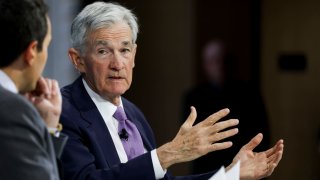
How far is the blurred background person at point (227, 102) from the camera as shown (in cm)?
382

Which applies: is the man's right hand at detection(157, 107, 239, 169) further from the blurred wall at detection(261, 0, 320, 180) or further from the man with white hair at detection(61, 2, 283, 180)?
the blurred wall at detection(261, 0, 320, 180)

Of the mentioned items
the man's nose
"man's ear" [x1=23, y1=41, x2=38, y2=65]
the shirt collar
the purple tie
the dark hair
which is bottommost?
the purple tie

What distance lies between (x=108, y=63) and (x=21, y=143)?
737 mm

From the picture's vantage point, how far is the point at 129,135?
2.29 metres

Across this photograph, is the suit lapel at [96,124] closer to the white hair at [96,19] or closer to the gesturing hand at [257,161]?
the white hair at [96,19]

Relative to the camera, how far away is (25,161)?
159 centimetres

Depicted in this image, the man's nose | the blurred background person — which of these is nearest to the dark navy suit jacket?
the man's nose

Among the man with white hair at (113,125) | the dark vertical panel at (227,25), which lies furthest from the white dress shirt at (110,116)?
the dark vertical panel at (227,25)

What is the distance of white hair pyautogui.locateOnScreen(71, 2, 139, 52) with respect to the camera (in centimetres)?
223

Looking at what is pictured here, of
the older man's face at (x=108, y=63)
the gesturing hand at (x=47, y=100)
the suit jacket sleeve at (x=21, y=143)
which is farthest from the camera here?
the older man's face at (x=108, y=63)

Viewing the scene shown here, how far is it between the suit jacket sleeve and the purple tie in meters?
0.63

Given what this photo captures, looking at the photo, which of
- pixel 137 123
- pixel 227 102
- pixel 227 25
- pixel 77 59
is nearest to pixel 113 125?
pixel 137 123

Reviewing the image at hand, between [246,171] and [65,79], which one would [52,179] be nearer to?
[246,171]

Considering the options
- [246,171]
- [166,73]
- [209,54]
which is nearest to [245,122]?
[209,54]
